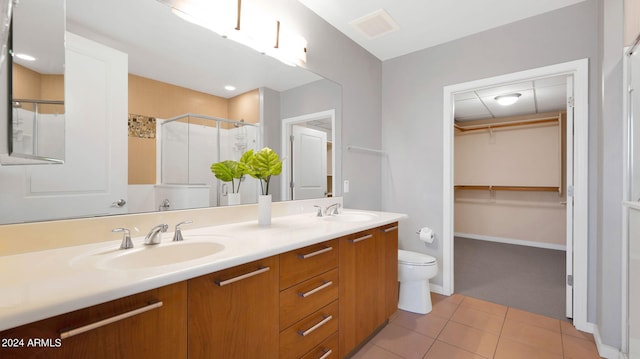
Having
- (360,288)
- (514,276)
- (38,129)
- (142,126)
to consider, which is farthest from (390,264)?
(514,276)

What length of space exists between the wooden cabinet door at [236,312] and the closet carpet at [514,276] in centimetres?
228

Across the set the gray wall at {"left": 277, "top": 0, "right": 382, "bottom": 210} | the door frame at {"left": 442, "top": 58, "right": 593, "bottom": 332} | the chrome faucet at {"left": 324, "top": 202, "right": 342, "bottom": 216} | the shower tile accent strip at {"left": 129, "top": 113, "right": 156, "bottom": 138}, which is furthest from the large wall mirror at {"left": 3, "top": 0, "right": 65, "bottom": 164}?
the door frame at {"left": 442, "top": 58, "right": 593, "bottom": 332}

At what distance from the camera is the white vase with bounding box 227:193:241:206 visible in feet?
5.28

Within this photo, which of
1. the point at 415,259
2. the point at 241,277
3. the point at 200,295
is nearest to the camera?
the point at 200,295

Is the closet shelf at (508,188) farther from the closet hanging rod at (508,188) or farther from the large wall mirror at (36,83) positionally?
the large wall mirror at (36,83)

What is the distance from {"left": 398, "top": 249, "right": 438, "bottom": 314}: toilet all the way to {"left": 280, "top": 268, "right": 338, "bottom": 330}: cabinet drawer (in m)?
1.00

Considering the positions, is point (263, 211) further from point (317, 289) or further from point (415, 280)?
point (415, 280)

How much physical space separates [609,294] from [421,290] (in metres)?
1.14

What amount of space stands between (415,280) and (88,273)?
2.13m


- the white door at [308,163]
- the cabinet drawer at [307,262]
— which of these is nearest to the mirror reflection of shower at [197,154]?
the white door at [308,163]

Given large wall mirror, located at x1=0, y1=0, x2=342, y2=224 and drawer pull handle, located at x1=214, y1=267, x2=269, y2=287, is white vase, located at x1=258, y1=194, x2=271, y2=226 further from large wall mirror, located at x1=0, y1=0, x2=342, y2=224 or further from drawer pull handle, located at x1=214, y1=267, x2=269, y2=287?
drawer pull handle, located at x1=214, y1=267, x2=269, y2=287

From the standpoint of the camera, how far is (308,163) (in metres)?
2.19

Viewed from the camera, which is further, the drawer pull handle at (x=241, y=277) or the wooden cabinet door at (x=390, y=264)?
the wooden cabinet door at (x=390, y=264)

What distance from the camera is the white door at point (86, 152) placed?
0.99m
